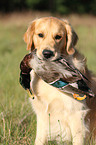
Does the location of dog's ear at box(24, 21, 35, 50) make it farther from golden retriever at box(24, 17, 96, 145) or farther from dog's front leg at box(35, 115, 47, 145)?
dog's front leg at box(35, 115, 47, 145)


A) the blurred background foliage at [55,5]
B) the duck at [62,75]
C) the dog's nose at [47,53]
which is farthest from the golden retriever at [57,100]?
the blurred background foliage at [55,5]

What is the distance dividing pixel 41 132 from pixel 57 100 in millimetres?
590

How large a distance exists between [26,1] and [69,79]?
27.9 metres

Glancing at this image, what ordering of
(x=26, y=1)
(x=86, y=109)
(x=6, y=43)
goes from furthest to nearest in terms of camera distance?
1. (x=26, y=1)
2. (x=6, y=43)
3. (x=86, y=109)

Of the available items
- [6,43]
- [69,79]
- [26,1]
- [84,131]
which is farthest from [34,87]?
[26,1]

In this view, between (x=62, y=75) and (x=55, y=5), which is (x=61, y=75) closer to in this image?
(x=62, y=75)

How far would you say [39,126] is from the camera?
2.99m

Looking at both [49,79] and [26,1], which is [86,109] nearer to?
[49,79]

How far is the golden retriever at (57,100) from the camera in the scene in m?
2.69

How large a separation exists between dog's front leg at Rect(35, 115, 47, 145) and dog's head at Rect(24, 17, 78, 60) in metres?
0.93

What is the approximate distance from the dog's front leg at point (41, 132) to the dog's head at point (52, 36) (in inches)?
36.6

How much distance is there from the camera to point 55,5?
94.1 feet

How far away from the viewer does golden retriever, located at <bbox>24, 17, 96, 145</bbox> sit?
8.82 feet

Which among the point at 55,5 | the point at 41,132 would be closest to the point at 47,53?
the point at 41,132
